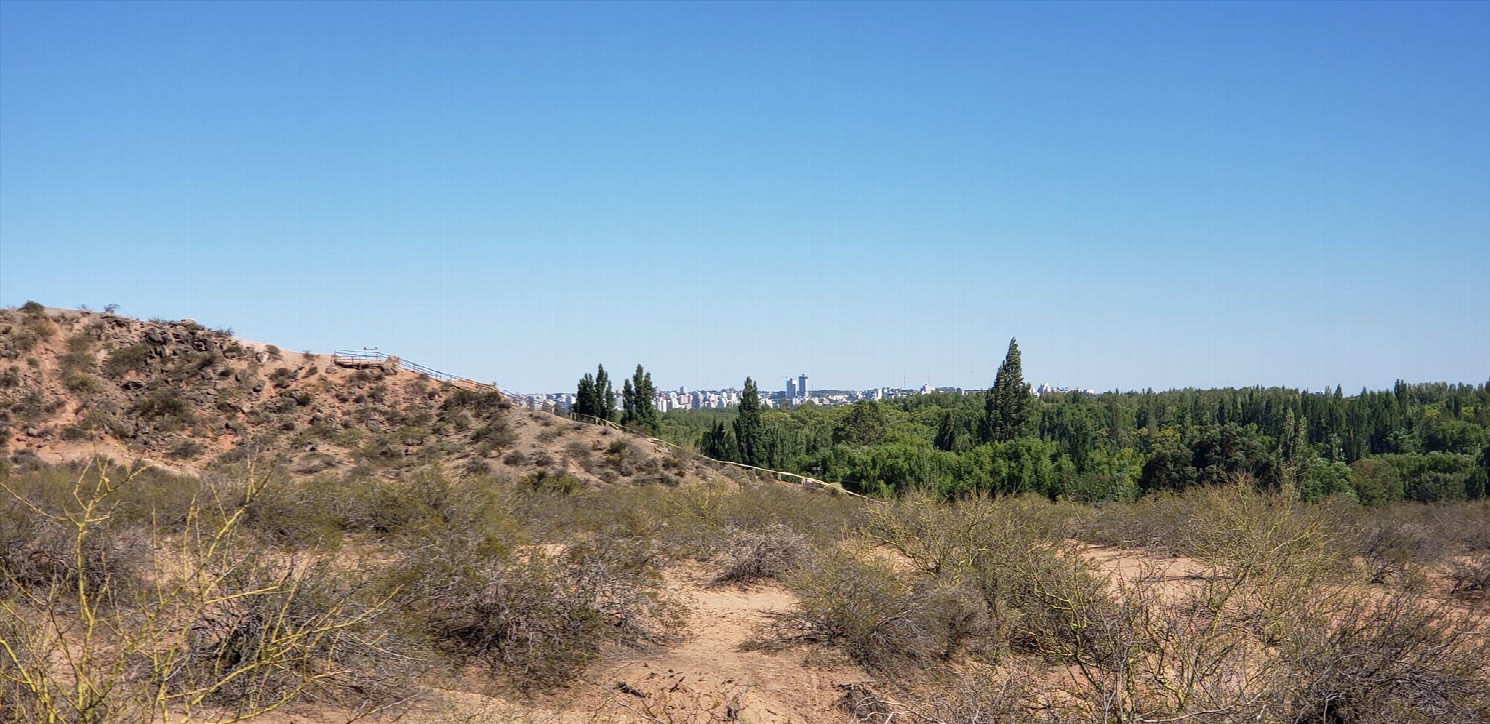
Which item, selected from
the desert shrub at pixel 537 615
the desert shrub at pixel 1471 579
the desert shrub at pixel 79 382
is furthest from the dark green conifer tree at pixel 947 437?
the desert shrub at pixel 537 615

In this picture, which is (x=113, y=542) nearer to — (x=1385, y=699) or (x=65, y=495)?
(x=65, y=495)

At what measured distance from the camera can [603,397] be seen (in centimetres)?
6069

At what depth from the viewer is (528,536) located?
17.3 m

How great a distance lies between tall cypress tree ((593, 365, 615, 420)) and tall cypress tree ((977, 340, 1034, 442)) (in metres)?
25.9

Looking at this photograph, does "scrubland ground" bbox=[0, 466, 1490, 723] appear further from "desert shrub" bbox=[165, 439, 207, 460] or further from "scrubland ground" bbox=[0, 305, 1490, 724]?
"desert shrub" bbox=[165, 439, 207, 460]

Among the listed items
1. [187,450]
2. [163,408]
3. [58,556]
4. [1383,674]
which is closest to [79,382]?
[163,408]

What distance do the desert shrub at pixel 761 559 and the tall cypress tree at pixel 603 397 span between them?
38.8 m

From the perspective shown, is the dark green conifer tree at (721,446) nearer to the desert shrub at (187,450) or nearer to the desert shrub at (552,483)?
the desert shrub at (552,483)

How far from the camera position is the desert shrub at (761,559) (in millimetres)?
18969

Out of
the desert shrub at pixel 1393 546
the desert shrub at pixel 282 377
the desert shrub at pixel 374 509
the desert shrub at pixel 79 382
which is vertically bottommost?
the desert shrub at pixel 1393 546

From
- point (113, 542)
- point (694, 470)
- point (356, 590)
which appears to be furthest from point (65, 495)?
point (694, 470)

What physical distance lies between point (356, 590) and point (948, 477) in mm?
42447

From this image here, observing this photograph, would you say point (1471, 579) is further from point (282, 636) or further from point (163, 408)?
point (163, 408)

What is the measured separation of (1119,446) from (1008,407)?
3002cm
